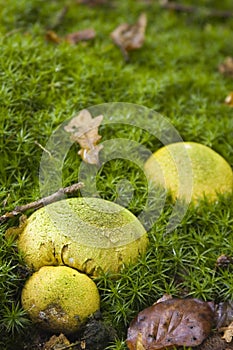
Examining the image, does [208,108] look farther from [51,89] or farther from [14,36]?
[14,36]

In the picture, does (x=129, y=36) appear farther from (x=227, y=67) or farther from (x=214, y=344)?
(x=214, y=344)

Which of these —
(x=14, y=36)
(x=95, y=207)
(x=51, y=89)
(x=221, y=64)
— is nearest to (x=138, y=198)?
(x=95, y=207)

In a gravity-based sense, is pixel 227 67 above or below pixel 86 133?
below

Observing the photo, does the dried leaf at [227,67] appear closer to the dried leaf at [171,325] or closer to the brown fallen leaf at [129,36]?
the brown fallen leaf at [129,36]

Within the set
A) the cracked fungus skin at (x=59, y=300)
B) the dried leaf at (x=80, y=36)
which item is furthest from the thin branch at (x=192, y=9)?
the cracked fungus skin at (x=59, y=300)

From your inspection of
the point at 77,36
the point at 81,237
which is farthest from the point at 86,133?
the point at 77,36
